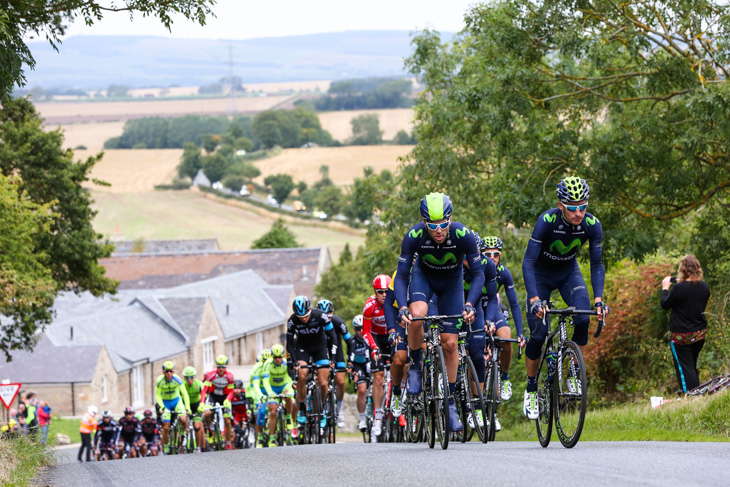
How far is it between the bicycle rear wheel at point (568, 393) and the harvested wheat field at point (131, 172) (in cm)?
15850

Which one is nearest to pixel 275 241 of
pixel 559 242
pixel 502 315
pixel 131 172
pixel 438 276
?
pixel 131 172

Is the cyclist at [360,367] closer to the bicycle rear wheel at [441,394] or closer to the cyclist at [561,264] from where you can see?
the bicycle rear wheel at [441,394]

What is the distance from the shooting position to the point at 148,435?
2916 cm

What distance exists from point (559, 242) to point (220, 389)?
12546 mm

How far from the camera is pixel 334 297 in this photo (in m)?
80.2

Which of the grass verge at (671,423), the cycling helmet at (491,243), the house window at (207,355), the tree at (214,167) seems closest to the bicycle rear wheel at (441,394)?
the grass verge at (671,423)

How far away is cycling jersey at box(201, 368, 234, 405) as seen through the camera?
21672 mm

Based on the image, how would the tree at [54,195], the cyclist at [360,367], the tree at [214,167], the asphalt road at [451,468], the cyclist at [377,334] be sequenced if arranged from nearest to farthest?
the asphalt road at [451,468] < the cyclist at [377,334] < the cyclist at [360,367] < the tree at [54,195] < the tree at [214,167]

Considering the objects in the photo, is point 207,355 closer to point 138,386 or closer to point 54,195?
point 138,386

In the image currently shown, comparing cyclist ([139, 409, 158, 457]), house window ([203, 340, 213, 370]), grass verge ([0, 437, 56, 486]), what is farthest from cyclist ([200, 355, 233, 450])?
house window ([203, 340, 213, 370])

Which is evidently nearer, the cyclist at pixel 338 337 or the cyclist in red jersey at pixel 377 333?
the cyclist in red jersey at pixel 377 333

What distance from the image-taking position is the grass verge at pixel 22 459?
1032 cm

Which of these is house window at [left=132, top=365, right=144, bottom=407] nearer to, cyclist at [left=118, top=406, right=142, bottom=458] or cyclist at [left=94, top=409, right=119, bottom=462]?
cyclist at [left=94, top=409, right=119, bottom=462]

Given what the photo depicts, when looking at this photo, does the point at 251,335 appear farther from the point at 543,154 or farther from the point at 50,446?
the point at 50,446
